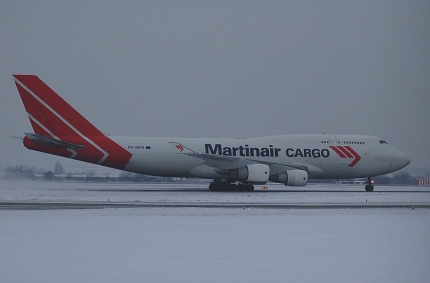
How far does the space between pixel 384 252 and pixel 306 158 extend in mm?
31188

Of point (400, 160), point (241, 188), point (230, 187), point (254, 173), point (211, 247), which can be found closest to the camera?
point (211, 247)

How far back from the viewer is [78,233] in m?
15.1

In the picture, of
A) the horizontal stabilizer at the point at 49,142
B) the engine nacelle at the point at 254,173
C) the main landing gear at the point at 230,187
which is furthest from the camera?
the main landing gear at the point at 230,187

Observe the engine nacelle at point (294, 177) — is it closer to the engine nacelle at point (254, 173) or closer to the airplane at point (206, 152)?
the airplane at point (206, 152)

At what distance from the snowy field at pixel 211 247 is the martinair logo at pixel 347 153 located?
23579mm

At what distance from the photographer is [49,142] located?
37.7 metres

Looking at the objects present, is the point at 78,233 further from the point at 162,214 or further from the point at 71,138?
the point at 71,138

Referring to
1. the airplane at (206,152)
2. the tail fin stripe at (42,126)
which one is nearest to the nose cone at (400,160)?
the airplane at (206,152)

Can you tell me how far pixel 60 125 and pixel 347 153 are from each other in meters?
20.2

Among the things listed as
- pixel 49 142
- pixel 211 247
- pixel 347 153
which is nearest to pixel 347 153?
pixel 347 153

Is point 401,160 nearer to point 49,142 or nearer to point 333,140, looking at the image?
point 333,140

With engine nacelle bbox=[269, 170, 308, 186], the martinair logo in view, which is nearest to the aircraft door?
the martinair logo

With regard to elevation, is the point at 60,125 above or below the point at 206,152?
above

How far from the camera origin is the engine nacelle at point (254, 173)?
3981 cm
